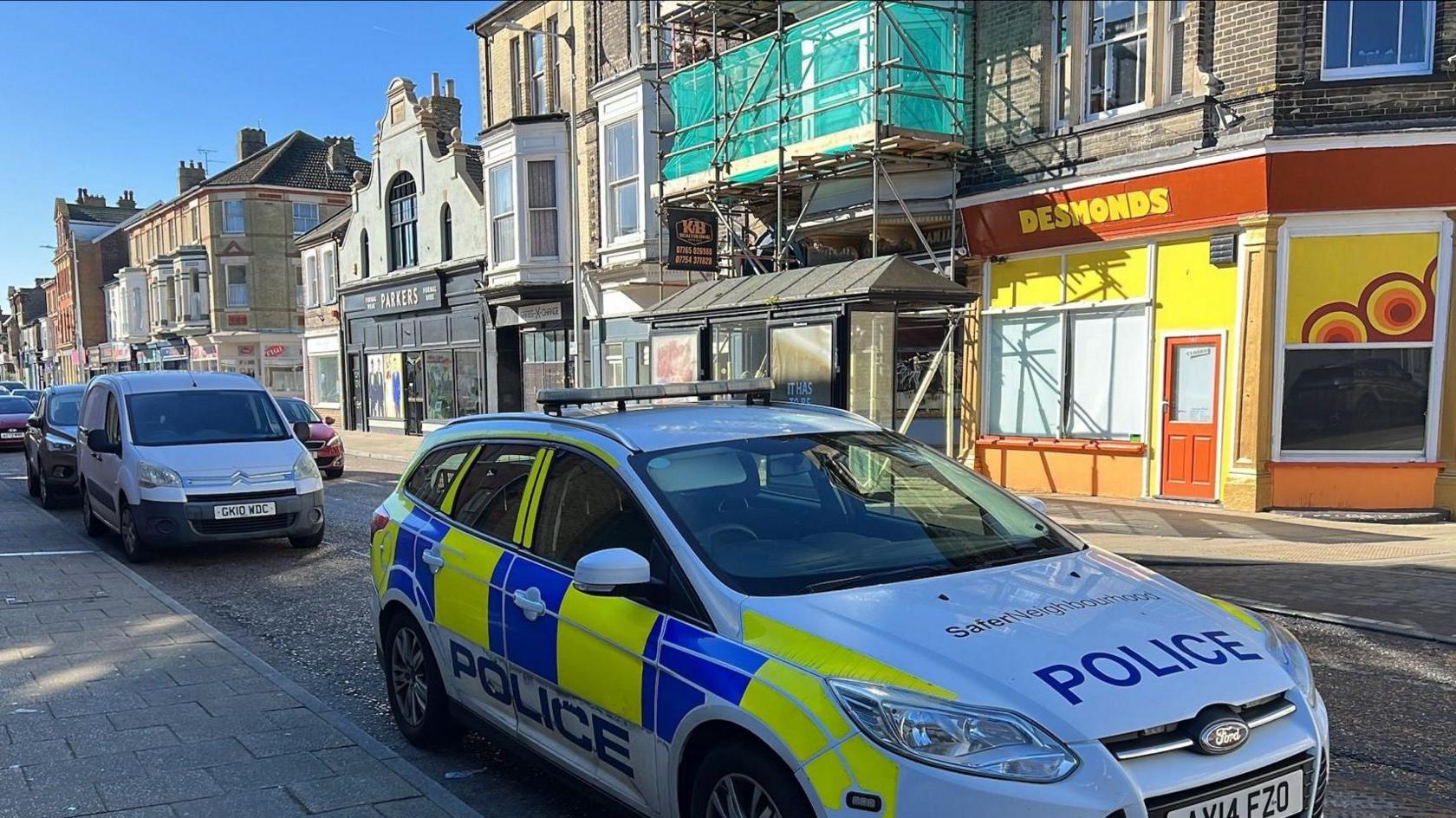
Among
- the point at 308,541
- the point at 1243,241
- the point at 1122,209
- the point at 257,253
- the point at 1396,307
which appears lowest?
the point at 308,541

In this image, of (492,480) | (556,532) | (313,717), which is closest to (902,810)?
(556,532)

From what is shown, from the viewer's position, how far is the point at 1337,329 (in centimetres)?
1108

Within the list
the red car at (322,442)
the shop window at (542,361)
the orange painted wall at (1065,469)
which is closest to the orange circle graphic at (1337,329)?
the orange painted wall at (1065,469)

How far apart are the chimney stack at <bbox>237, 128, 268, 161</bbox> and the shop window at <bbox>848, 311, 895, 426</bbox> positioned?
159ft

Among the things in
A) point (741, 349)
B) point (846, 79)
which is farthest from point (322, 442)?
point (846, 79)

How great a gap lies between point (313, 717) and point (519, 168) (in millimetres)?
19954

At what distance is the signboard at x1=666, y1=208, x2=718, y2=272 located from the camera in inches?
656

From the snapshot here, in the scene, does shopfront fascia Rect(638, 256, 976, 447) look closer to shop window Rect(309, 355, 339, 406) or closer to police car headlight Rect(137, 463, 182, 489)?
police car headlight Rect(137, 463, 182, 489)

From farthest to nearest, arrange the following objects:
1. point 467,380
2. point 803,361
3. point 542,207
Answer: point 467,380, point 542,207, point 803,361

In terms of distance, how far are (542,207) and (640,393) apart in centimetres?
1997

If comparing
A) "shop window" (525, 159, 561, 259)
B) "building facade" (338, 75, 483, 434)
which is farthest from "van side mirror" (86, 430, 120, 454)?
"building facade" (338, 75, 483, 434)

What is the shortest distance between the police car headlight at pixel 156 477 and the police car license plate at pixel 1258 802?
9115mm

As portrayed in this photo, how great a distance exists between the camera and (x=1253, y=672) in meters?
2.81

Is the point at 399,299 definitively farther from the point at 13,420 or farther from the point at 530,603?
the point at 530,603
